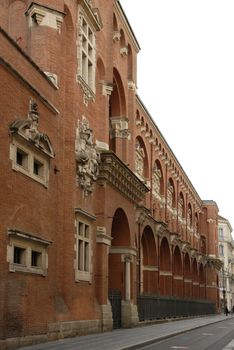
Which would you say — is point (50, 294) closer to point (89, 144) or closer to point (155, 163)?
point (89, 144)

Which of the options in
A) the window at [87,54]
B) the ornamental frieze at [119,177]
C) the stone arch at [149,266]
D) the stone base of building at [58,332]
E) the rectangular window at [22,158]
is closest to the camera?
the stone base of building at [58,332]

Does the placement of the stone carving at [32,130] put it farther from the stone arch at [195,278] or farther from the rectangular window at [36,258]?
the stone arch at [195,278]

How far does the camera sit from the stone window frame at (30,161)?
61.3 ft

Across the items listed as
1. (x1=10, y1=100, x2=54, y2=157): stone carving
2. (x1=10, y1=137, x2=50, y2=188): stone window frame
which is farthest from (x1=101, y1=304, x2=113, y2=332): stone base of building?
(x1=10, y1=100, x2=54, y2=157): stone carving

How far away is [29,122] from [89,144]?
7192 mm

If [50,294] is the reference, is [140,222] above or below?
above

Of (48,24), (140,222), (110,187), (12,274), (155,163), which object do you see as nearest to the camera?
(12,274)

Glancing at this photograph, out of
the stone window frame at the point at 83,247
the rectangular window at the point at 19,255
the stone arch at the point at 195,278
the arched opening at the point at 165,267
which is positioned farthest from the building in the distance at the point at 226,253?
the rectangular window at the point at 19,255

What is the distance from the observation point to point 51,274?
2164 cm

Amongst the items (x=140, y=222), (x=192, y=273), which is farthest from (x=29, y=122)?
(x=192, y=273)

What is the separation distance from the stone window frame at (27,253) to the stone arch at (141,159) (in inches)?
937

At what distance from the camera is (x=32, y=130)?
19.9m

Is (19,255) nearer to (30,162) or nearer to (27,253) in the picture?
(27,253)

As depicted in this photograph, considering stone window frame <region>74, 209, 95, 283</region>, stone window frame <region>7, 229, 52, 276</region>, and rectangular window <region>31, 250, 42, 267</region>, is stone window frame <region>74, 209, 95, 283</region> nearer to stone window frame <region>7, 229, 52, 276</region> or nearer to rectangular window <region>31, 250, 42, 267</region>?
stone window frame <region>7, 229, 52, 276</region>
